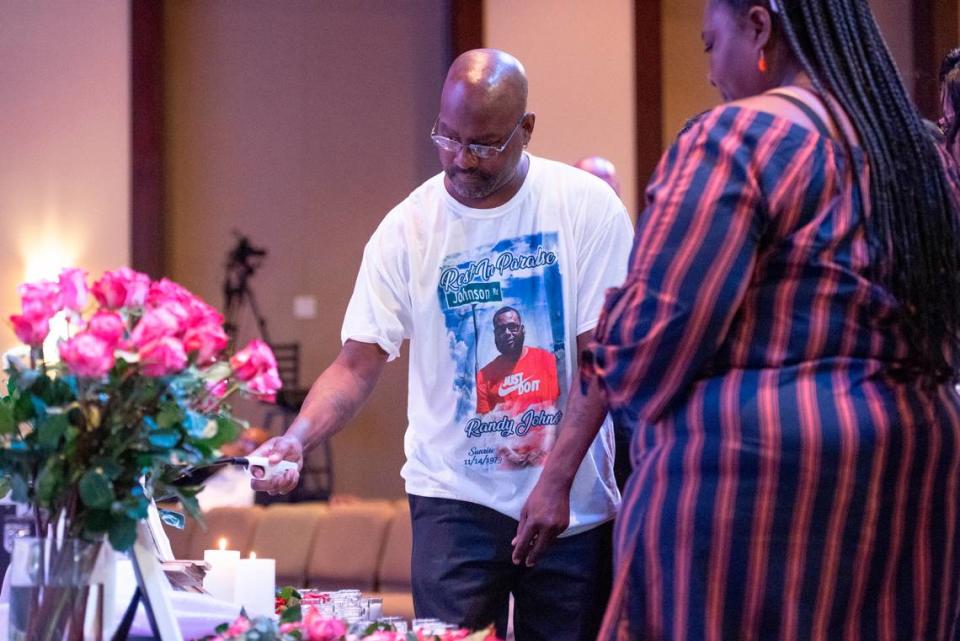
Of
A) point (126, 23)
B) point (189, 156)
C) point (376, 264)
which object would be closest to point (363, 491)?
point (189, 156)

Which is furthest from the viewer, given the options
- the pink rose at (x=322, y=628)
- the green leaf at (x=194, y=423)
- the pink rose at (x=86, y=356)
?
the pink rose at (x=322, y=628)

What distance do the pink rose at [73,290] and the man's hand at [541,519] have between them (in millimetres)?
987

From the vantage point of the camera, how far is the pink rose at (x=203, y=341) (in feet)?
5.14

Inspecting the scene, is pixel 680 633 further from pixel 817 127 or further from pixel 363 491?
pixel 363 491

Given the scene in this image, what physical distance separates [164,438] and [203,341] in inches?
4.5

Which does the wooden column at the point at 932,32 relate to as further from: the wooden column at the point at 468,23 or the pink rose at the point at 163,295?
the pink rose at the point at 163,295

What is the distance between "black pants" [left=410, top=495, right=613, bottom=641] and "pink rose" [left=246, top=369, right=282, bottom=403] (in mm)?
937

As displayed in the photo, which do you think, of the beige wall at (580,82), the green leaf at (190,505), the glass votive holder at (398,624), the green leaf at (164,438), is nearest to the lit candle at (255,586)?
the glass votive holder at (398,624)

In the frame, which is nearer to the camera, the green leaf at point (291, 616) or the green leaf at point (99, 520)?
the green leaf at point (99, 520)

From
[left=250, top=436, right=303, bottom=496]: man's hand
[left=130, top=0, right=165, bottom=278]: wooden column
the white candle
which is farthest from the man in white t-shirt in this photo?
[left=130, top=0, right=165, bottom=278]: wooden column

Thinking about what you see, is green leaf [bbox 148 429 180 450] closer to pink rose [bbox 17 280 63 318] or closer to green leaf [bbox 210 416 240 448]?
green leaf [bbox 210 416 240 448]

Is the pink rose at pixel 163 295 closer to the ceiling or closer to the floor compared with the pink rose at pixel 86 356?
closer to the ceiling

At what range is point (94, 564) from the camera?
1566 millimetres

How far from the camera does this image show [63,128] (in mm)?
7883
